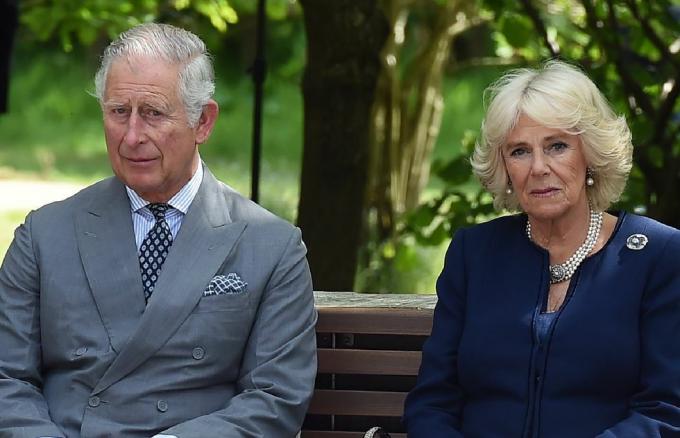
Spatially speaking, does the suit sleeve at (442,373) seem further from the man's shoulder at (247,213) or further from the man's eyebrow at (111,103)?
the man's eyebrow at (111,103)

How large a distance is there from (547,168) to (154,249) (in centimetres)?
104

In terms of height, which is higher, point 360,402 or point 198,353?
point 198,353

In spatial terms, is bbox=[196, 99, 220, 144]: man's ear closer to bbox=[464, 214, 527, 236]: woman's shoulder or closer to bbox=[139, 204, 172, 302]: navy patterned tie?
bbox=[139, 204, 172, 302]: navy patterned tie

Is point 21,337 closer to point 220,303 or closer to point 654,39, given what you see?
point 220,303

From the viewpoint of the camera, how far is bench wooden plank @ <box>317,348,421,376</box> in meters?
3.66

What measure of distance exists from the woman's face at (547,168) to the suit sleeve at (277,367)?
607mm

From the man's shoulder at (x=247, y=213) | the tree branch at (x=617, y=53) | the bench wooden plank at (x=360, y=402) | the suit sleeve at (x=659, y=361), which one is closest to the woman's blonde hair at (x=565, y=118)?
the suit sleeve at (x=659, y=361)

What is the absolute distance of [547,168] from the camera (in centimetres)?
330

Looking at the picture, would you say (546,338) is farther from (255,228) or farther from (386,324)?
(255,228)

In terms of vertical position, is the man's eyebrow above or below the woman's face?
above

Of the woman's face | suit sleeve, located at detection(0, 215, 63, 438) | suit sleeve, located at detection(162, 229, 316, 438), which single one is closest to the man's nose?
suit sleeve, located at detection(0, 215, 63, 438)

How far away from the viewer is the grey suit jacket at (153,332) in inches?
130

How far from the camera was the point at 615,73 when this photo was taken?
5547 mm

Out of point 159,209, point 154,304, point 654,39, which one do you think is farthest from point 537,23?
→ point 154,304
